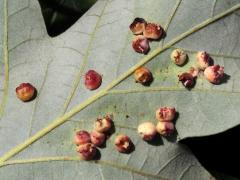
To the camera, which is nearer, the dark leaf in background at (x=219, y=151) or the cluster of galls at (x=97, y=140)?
the cluster of galls at (x=97, y=140)

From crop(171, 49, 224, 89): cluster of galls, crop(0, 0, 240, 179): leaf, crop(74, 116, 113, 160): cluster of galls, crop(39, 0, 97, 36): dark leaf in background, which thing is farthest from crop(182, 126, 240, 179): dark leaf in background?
crop(39, 0, 97, 36): dark leaf in background

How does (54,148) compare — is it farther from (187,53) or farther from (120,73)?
(187,53)

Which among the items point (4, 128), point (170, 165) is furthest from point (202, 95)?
point (4, 128)

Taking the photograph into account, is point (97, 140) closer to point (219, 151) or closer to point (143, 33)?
point (143, 33)

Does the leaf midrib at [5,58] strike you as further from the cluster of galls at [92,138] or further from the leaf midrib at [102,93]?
the cluster of galls at [92,138]

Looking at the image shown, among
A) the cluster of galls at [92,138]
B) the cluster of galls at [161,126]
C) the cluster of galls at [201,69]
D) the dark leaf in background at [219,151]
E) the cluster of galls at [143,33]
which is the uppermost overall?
the cluster of galls at [143,33]

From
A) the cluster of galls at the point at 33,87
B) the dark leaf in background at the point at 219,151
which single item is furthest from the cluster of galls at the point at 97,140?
the dark leaf in background at the point at 219,151

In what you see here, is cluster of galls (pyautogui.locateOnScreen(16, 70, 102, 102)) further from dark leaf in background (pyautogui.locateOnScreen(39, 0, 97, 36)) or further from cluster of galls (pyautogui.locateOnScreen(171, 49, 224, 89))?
dark leaf in background (pyautogui.locateOnScreen(39, 0, 97, 36))

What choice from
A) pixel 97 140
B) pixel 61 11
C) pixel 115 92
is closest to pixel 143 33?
pixel 115 92
